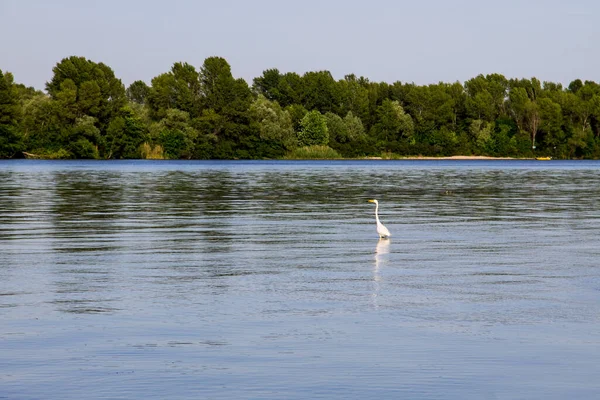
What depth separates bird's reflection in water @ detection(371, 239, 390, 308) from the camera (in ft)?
57.9

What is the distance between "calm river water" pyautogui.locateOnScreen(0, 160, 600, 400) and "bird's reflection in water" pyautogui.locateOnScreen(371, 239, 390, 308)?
0.08m

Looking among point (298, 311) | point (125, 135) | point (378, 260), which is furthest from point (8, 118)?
point (298, 311)

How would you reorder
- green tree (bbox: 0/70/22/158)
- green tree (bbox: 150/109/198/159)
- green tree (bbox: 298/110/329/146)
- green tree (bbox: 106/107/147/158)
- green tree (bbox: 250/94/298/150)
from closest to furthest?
green tree (bbox: 0/70/22/158), green tree (bbox: 106/107/147/158), green tree (bbox: 150/109/198/159), green tree (bbox: 250/94/298/150), green tree (bbox: 298/110/329/146)

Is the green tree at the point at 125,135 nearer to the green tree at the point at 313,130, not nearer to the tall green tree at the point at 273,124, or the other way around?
the tall green tree at the point at 273,124

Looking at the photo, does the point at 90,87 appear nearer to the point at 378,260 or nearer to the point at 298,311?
the point at 378,260

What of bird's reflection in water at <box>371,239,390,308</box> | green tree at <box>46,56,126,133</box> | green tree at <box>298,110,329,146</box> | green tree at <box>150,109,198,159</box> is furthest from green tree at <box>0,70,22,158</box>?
bird's reflection in water at <box>371,239,390,308</box>

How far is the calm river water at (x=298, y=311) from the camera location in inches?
458

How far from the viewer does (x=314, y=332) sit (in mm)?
14273

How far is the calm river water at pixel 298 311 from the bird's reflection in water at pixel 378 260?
0.08 metres

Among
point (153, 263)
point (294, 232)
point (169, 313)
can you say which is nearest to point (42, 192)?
point (294, 232)

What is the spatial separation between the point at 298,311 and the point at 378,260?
23.6ft

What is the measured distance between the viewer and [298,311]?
15.9 meters

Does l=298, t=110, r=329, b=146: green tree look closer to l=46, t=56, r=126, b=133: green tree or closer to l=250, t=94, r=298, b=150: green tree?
l=250, t=94, r=298, b=150: green tree

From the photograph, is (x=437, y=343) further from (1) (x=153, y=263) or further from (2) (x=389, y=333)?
(1) (x=153, y=263)
